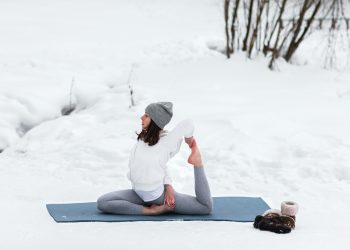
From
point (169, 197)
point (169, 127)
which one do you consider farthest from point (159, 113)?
point (169, 127)

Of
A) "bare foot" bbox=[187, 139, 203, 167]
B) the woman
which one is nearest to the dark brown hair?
the woman

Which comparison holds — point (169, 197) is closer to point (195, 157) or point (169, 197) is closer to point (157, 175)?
point (157, 175)

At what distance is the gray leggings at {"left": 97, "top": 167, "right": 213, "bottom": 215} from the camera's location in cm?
441

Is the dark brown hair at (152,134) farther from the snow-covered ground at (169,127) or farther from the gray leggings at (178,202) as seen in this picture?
the snow-covered ground at (169,127)

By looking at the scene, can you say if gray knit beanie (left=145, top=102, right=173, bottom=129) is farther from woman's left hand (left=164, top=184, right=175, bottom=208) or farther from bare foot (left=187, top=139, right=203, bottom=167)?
woman's left hand (left=164, top=184, right=175, bottom=208)

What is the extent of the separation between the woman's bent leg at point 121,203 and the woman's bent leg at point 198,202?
10.5 inches

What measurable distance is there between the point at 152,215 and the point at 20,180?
1.49 m

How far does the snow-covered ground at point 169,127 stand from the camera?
406 centimetres

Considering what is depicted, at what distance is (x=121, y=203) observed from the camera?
174 inches

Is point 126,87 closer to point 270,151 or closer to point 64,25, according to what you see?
point 270,151

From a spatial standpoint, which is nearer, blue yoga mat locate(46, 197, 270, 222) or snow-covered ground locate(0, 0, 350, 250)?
snow-covered ground locate(0, 0, 350, 250)

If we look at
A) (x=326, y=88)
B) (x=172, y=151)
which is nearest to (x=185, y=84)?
(x=326, y=88)

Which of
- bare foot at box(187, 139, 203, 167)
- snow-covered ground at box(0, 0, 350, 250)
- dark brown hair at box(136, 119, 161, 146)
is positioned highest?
dark brown hair at box(136, 119, 161, 146)

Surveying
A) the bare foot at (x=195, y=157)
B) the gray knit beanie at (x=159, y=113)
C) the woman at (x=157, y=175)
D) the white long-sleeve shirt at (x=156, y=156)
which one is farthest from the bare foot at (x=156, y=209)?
the gray knit beanie at (x=159, y=113)
